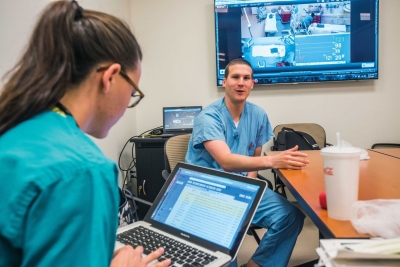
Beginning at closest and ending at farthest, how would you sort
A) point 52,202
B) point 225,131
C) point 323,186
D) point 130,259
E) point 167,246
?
1. point 52,202
2. point 130,259
3. point 167,246
4. point 323,186
5. point 225,131

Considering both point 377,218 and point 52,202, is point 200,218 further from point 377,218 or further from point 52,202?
point 52,202

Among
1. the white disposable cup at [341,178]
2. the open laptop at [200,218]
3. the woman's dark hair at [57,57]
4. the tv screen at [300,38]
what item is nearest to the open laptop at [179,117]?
the tv screen at [300,38]

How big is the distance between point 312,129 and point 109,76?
108 inches

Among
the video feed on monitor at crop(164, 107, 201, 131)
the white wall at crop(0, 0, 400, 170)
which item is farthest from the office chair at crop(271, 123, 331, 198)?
the video feed on monitor at crop(164, 107, 201, 131)

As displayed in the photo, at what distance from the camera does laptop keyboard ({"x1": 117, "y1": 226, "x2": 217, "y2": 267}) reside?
2.78 ft

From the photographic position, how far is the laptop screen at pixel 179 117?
3.06m

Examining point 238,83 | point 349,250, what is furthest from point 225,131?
point 349,250

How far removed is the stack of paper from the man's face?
1.35 m

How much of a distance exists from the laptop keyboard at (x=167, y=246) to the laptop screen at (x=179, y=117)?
2.03 m

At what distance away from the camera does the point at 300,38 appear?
3121 mm

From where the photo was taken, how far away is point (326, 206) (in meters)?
0.93

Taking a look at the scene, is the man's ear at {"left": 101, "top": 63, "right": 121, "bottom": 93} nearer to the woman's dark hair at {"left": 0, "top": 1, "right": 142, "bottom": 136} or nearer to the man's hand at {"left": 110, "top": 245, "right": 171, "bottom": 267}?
the woman's dark hair at {"left": 0, "top": 1, "right": 142, "bottom": 136}

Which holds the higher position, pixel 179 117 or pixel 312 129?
pixel 179 117

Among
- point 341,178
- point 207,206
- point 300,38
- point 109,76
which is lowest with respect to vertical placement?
point 207,206
